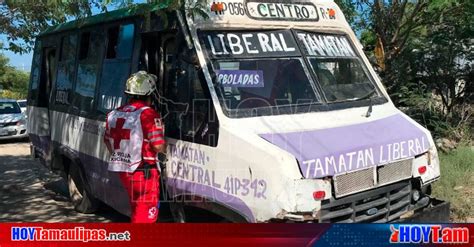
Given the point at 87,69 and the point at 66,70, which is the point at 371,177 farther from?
the point at 66,70

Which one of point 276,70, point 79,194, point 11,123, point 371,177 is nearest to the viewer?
point 371,177

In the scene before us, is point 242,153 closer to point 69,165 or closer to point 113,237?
point 113,237

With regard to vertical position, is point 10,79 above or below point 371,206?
above

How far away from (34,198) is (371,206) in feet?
19.1

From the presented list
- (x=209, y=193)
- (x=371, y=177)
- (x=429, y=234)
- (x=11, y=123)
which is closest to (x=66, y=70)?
(x=209, y=193)

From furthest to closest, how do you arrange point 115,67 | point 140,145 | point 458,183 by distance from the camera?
point 458,183 → point 115,67 → point 140,145

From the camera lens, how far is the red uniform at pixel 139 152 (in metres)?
4.54

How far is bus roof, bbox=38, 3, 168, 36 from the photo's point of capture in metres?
4.68

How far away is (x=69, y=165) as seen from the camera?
24.5ft

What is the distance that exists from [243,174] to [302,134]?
1.88ft

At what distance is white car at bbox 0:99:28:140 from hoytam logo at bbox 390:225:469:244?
14.7m

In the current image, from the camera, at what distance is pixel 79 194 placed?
24.2ft

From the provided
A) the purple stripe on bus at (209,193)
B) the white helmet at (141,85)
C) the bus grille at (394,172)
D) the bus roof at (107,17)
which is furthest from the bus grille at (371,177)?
the bus roof at (107,17)

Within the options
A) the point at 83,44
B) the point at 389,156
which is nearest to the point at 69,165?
the point at 83,44
